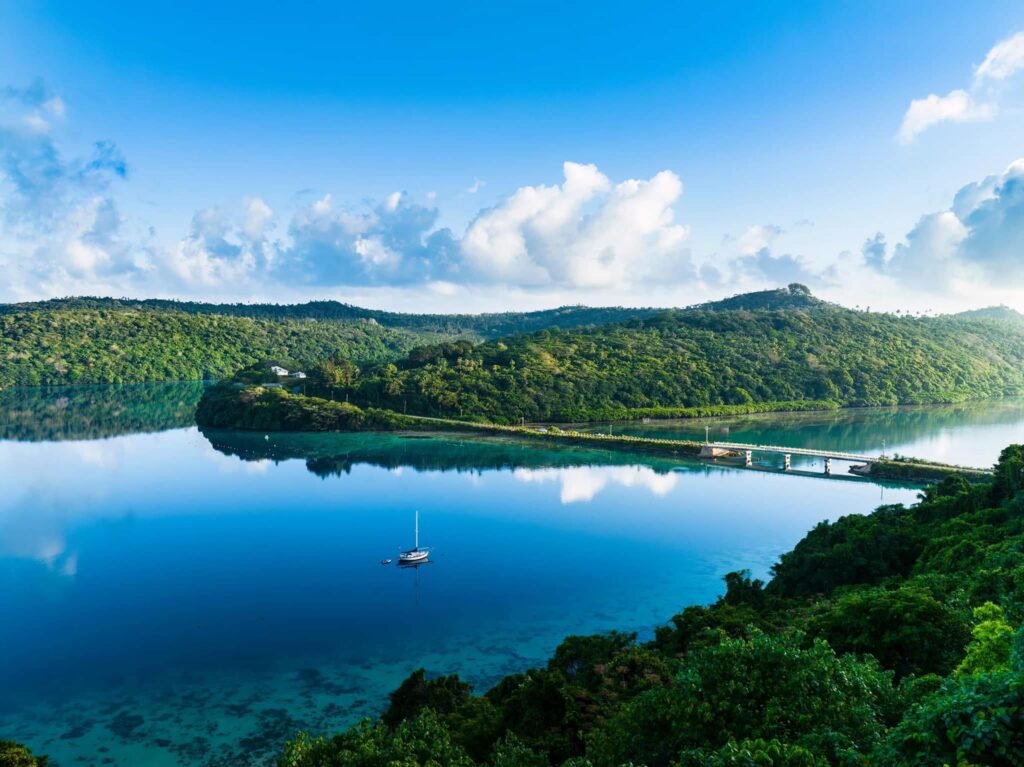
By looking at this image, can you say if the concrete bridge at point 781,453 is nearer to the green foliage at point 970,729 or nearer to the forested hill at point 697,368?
the forested hill at point 697,368

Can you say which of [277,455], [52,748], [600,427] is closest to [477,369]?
[600,427]

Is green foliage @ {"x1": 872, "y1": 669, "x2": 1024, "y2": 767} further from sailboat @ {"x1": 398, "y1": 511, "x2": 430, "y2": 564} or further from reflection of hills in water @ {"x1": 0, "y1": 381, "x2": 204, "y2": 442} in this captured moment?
reflection of hills in water @ {"x1": 0, "y1": 381, "x2": 204, "y2": 442}

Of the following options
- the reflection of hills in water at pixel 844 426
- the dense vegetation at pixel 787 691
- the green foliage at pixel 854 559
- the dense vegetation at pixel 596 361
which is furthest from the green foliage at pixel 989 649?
the dense vegetation at pixel 596 361

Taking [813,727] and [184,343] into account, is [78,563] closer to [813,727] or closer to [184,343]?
[813,727]

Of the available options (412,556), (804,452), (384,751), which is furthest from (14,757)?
(804,452)

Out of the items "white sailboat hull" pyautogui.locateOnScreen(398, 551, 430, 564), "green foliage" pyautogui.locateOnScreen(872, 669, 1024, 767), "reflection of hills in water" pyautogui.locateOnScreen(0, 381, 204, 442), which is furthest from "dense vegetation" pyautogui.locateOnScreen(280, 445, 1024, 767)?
"reflection of hills in water" pyautogui.locateOnScreen(0, 381, 204, 442)

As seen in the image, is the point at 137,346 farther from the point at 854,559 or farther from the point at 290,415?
the point at 854,559
